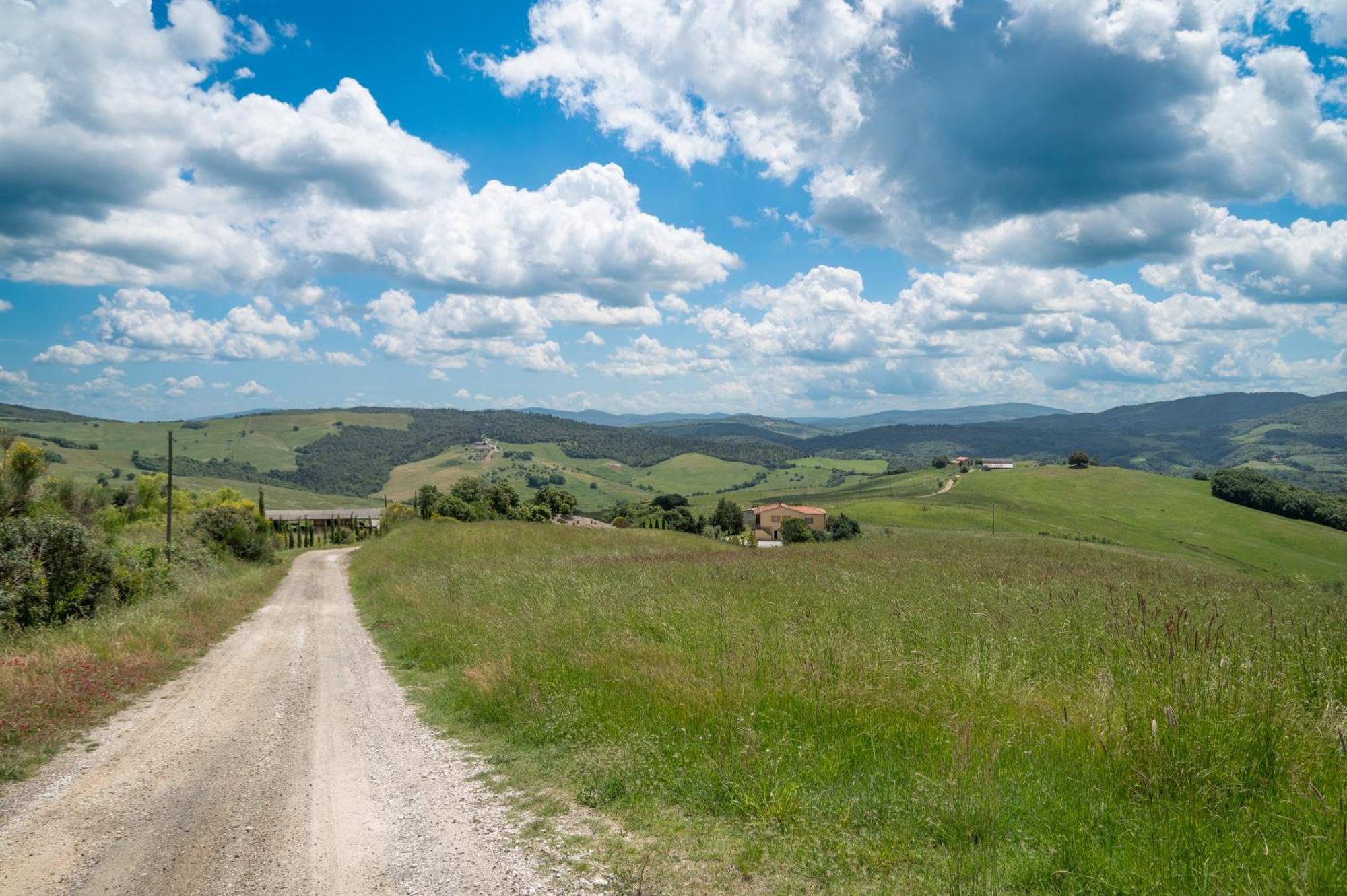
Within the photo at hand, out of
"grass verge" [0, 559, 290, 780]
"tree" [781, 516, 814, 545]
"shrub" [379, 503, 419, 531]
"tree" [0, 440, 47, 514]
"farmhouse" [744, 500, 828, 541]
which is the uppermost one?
"tree" [0, 440, 47, 514]

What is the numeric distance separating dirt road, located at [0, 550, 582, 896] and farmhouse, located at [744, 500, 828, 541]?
330 feet

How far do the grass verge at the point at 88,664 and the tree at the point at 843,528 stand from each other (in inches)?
2748

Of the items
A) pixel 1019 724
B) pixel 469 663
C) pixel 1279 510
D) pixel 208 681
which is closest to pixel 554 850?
pixel 1019 724

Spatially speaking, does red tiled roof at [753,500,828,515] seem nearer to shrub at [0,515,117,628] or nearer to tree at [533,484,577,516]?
tree at [533,484,577,516]

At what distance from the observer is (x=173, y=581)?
25438mm

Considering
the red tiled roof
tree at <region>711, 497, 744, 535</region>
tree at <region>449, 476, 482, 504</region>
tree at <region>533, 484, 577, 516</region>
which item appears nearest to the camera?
tree at <region>449, 476, 482, 504</region>

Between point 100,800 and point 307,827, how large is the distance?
8.42 ft

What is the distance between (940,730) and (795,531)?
82.0m

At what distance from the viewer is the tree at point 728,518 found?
110562 mm

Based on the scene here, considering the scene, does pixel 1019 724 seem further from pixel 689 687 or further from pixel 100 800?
pixel 100 800

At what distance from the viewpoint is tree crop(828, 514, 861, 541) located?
84.7m

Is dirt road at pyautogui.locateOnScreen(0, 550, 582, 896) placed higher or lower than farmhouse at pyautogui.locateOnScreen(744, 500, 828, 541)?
higher

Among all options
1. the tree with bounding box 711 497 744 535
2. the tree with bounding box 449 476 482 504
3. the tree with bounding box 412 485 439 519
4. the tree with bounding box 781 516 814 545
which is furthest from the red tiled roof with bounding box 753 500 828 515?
the tree with bounding box 412 485 439 519

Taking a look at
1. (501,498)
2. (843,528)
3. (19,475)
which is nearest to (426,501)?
(501,498)
